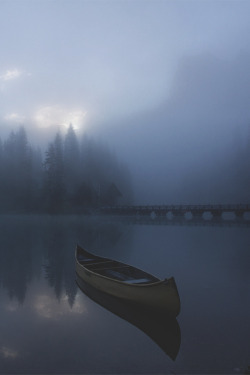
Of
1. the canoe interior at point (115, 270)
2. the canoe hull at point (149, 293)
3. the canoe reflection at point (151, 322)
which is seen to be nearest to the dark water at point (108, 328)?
the canoe reflection at point (151, 322)

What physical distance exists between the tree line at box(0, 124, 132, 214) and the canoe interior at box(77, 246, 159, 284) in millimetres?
55980

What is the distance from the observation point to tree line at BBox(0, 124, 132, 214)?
237 ft

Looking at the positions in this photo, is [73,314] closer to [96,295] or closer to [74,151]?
[96,295]

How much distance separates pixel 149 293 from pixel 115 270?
5.51m

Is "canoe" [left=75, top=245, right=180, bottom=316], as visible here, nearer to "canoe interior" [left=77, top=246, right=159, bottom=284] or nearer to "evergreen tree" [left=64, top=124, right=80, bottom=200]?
"canoe interior" [left=77, top=246, right=159, bottom=284]

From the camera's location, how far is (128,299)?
11.3 m

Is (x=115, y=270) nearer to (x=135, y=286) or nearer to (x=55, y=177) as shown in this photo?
(x=135, y=286)

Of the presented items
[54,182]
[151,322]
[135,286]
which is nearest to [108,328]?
[151,322]

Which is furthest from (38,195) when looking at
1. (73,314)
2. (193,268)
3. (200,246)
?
(73,314)

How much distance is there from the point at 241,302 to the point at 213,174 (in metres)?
153

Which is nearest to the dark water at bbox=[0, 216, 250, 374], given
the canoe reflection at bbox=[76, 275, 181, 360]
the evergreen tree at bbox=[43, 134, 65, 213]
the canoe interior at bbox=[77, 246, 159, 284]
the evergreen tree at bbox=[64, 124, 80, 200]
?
the canoe reflection at bbox=[76, 275, 181, 360]

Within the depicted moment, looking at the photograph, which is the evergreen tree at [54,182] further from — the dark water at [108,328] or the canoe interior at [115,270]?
the canoe interior at [115,270]

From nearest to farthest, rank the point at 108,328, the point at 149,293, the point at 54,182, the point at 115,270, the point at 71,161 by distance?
the point at 108,328 < the point at 149,293 < the point at 115,270 < the point at 54,182 < the point at 71,161

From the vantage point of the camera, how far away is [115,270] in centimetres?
1558
